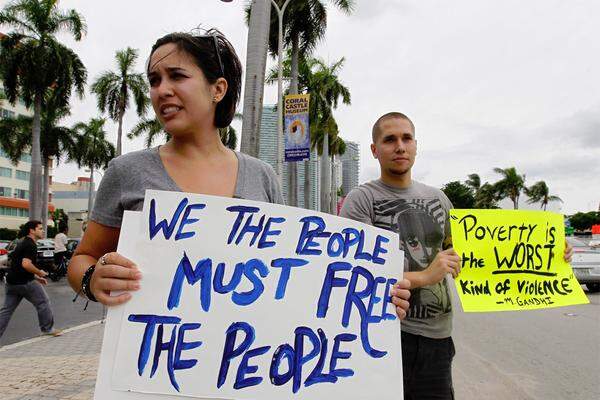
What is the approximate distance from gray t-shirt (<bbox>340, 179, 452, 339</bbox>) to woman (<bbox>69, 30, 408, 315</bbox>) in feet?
1.87

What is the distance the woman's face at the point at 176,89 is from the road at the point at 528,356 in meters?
3.78

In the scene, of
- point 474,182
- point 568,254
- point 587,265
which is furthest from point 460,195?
point 568,254

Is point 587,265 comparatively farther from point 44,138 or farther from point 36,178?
point 44,138

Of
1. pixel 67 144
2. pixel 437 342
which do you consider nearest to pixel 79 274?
pixel 437 342

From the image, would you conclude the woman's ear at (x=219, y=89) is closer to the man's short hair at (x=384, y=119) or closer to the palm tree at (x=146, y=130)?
the man's short hair at (x=384, y=119)

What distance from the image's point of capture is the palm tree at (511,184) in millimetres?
62769

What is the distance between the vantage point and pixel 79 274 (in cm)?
159

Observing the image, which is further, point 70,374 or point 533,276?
point 70,374

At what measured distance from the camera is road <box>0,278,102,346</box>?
7.50m

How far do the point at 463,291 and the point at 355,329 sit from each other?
3.21ft

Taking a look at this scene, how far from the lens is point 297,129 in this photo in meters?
15.5

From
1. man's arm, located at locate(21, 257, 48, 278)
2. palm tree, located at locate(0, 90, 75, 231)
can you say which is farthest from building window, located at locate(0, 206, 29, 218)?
man's arm, located at locate(21, 257, 48, 278)

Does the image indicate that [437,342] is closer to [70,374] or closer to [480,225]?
[480,225]

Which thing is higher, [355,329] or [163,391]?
[355,329]
